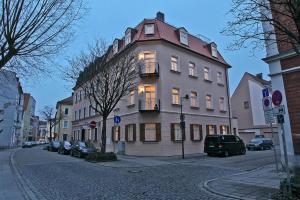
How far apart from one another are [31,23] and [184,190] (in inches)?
330

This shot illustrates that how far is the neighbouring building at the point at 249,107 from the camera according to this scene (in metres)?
45.8

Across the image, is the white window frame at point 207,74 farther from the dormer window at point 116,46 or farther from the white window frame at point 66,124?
the white window frame at point 66,124

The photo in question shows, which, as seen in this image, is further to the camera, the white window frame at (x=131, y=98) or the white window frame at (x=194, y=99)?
the white window frame at (x=194, y=99)

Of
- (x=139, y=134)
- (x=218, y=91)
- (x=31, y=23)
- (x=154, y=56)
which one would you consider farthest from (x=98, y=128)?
(x=31, y=23)

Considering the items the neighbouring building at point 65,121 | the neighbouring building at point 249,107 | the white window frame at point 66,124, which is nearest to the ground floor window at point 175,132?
the neighbouring building at point 249,107

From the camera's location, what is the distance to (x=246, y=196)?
7.98m

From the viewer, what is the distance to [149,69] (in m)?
25.9

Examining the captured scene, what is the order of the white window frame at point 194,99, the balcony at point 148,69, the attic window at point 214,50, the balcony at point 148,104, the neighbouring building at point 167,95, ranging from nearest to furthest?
the balcony at point 148,104, the neighbouring building at point 167,95, the balcony at point 148,69, the white window frame at point 194,99, the attic window at point 214,50

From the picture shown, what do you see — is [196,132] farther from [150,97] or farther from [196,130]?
[150,97]

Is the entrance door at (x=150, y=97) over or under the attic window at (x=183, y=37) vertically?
under

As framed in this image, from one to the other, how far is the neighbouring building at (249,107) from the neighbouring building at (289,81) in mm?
34981

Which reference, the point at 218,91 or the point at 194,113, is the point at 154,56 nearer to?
the point at 194,113

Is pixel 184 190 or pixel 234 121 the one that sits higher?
pixel 234 121

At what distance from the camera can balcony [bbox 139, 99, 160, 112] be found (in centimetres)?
2464
